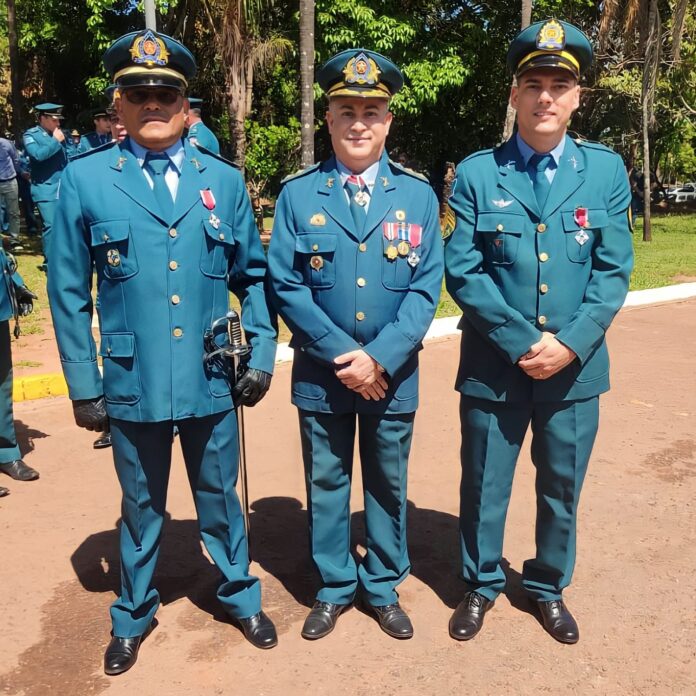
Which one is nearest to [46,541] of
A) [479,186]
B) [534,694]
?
[534,694]

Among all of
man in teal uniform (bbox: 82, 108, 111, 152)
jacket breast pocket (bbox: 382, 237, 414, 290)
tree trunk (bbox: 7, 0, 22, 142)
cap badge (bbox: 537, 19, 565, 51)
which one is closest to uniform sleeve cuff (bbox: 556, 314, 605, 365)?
jacket breast pocket (bbox: 382, 237, 414, 290)

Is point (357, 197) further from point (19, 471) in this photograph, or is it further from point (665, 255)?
point (665, 255)

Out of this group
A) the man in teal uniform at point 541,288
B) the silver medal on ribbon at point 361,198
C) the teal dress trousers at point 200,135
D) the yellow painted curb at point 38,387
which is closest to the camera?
the man in teal uniform at point 541,288

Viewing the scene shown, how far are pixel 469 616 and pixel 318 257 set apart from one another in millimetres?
1506

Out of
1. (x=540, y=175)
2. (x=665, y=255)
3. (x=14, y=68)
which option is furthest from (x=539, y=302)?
(x=14, y=68)

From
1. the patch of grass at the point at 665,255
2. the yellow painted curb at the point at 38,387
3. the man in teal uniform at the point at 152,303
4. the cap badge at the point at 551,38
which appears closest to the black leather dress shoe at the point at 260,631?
the man in teal uniform at the point at 152,303

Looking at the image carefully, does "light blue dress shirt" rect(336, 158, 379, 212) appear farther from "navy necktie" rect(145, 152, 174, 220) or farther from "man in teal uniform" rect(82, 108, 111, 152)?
"man in teal uniform" rect(82, 108, 111, 152)

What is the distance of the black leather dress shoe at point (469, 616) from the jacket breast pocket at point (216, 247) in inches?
62.7

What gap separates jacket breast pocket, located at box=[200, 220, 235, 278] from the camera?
2.90 meters

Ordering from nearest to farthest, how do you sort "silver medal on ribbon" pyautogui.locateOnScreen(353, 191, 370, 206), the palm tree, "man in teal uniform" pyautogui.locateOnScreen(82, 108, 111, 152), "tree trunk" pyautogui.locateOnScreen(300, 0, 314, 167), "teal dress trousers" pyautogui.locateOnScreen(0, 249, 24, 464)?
"silver medal on ribbon" pyautogui.locateOnScreen(353, 191, 370, 206) → "teal dress trousers" pyautogui.locateOnScreen(0, 249, 24, 464) → "man in teal uniform" pyautogui.locateOnScreen(82, 108, 111, 152) → "tree trunk" pyautogui.locateOnScreen(300, 0, 314, 167) → the palm tree

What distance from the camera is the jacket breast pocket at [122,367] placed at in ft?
9.38

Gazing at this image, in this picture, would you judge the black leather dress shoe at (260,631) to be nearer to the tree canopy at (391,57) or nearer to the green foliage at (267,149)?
the tree canopy at (391,57)

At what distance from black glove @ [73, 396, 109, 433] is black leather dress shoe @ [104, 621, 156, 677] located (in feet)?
2.63

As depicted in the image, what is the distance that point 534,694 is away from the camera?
279 centimetres
